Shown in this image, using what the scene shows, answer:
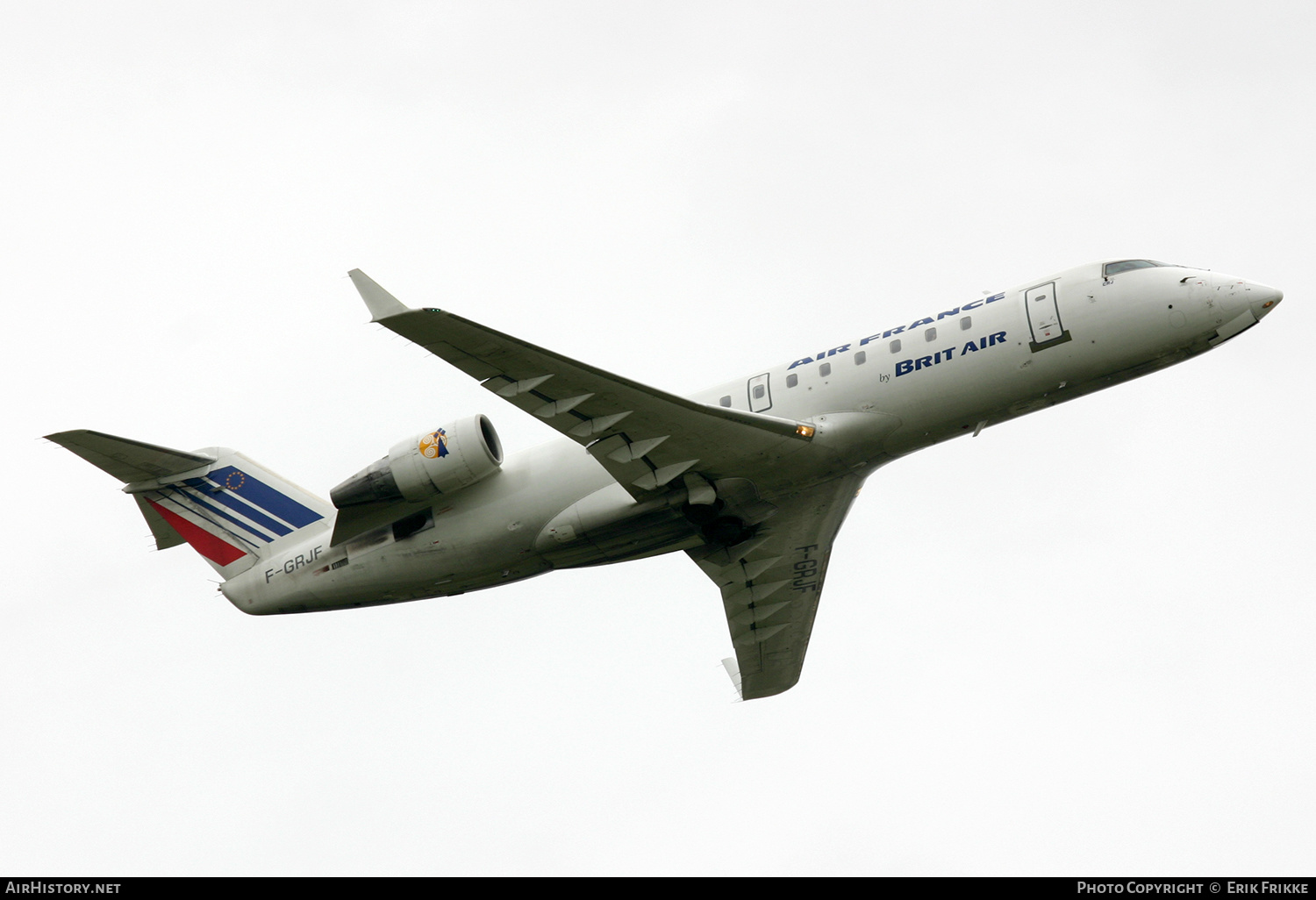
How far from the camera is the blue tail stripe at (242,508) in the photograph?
2873 centimetres

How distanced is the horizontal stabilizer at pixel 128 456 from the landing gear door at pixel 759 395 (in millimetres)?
12634

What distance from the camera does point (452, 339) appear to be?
21531 millimetres

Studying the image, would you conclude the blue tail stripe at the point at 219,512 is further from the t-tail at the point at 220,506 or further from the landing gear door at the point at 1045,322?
the landing gear door at the point at 1045,322

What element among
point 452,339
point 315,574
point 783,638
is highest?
point 452,339

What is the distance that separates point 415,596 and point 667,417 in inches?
296

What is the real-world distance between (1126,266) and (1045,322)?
6.25 feet

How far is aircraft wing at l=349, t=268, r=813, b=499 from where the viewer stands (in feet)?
72.1

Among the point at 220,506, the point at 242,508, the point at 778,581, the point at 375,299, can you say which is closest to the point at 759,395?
the point at 778,581

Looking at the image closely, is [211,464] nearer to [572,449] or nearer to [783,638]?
[572,449]

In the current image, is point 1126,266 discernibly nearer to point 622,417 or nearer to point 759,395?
point 759,395

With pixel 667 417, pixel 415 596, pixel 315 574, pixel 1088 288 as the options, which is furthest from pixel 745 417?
pixel 315 574

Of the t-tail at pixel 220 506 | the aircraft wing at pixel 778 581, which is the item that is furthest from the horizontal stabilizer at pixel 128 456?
the aircraft wing at pixel 778 581

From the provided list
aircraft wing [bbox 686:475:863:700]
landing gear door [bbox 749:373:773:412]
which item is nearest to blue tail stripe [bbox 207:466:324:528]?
aircraft wing [bbox 686:475:863:700]

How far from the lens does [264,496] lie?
29.1m
